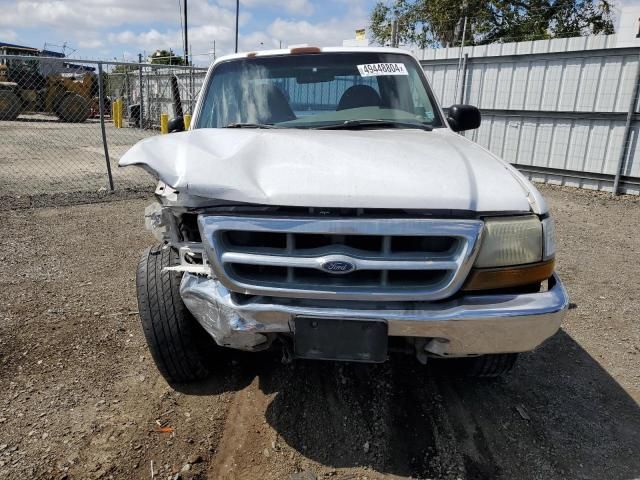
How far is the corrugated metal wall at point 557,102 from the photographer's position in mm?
8078

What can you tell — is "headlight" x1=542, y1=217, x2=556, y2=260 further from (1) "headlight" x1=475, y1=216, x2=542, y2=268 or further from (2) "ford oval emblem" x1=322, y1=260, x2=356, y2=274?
(2) "ford oval emblem" x1=322, y1=260, x2=356, y2=274

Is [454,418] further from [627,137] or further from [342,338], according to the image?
[627,137]

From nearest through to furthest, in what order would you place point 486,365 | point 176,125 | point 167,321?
point 167,321 < point 486,365 < point 176,125

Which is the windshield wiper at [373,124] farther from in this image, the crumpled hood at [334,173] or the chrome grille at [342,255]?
the chrome grille at [342,255]

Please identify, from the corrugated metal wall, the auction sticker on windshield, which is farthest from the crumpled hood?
the corrugated metal wall

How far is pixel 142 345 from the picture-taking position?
3279mm

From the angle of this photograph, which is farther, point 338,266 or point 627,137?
point 627,137

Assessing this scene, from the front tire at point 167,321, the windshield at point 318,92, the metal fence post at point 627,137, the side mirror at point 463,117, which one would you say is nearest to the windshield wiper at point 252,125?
the windshield at point 318,92

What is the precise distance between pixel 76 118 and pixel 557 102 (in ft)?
65.3

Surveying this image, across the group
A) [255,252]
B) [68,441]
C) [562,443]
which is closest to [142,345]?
[68,441]

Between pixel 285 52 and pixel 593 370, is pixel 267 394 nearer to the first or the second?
pixel 593 370

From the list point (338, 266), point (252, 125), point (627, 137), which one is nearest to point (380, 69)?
point (252, 125)

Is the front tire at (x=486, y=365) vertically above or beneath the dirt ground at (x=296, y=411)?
above

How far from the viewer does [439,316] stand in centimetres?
197
